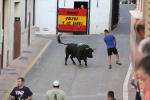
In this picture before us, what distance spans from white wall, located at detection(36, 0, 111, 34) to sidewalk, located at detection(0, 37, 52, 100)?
4.18 meters

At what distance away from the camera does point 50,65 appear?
20.8 meters

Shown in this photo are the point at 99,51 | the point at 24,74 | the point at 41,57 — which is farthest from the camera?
the point at 99,51

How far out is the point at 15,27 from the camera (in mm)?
22422

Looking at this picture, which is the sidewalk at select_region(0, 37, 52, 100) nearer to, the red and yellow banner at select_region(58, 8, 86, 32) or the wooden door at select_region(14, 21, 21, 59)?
the wooden door at select_region(14, 21, 21, 59)

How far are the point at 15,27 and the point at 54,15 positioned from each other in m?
9.42

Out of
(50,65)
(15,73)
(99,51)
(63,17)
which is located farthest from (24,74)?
(63,17)

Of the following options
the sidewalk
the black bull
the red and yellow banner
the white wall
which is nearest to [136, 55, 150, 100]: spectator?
the sidewalk

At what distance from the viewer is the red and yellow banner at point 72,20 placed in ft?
100

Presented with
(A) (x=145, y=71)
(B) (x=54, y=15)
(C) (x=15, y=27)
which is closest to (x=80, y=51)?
(C) (x=15, y=27)

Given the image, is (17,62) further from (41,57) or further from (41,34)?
(41,34)

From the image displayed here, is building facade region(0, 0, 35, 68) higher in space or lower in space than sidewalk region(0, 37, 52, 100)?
higher

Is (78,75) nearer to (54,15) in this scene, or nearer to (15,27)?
(15,27)

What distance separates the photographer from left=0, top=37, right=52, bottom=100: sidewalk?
56.3 feet

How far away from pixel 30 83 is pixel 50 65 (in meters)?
3.27
